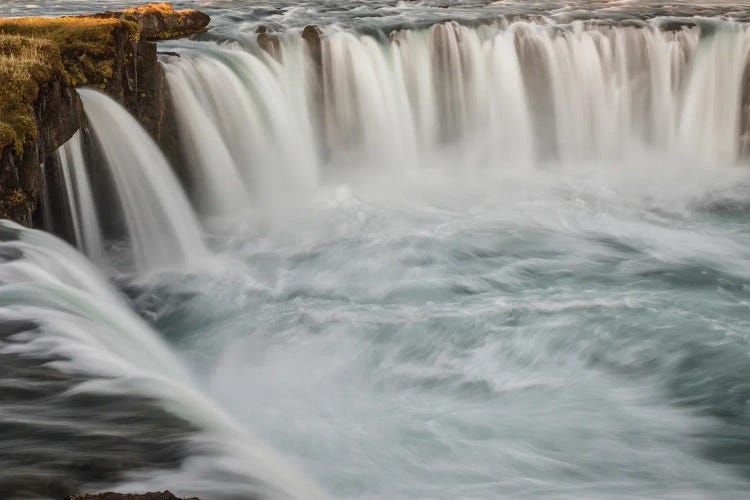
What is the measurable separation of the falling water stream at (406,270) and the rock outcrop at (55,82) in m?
0.46

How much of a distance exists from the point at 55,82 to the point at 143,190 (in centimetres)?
186

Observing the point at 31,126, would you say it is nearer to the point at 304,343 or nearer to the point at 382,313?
the point at 304,343

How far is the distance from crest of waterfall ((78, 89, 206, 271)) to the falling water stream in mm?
38

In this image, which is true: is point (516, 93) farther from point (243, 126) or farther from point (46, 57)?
point (46, 57)

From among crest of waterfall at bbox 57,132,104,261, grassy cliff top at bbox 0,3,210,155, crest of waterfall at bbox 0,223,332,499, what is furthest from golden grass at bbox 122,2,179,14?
crest of waterfall at bbox 0,223,332,499

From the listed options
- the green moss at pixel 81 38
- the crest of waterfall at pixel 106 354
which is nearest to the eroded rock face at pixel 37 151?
the crest of waterfall at pixel 106 354

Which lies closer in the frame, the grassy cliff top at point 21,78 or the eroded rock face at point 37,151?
the eroded rock face at point 37,151

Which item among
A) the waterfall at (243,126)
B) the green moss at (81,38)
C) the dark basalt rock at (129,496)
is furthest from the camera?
the waterfall at (243,126)

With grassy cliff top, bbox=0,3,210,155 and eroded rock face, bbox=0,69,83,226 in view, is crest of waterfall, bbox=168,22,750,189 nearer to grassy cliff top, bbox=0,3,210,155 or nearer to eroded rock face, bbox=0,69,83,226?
grassy cliff top, bbox=0,3,210,155

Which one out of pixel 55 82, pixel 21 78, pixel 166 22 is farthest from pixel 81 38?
pixel 166 22

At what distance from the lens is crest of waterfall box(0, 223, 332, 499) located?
4906mm

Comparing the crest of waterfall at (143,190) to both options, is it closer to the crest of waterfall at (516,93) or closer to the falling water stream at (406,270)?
the falling water stream at (406,270)

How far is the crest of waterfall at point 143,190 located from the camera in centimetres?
1048

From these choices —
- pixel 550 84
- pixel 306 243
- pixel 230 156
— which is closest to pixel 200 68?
pixel 230 156
